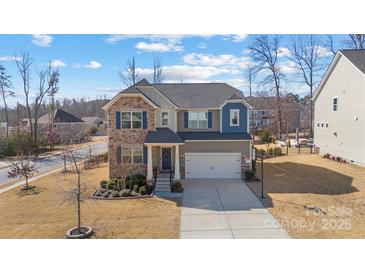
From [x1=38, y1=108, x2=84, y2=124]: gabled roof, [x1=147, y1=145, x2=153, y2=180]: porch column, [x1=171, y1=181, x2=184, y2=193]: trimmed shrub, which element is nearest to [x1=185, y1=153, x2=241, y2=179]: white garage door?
[x1=147, y1=145, x2=153, y2=180]: porch column

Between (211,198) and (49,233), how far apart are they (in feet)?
24.6

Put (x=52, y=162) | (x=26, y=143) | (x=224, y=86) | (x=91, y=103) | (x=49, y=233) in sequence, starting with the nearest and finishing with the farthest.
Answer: (x=49, y=233) → (x=224, y=86) → (x=52, y=162) → (x=26, y=143) → (x=91, y=103)

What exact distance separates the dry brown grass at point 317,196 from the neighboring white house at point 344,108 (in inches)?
58.4

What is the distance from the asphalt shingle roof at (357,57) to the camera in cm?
1948

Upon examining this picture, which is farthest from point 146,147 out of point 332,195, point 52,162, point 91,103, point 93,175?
point 91,103

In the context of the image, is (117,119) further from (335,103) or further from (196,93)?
(335,103)

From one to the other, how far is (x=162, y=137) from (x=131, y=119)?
7.44ft

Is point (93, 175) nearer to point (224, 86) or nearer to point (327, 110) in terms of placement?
point (224, 86)

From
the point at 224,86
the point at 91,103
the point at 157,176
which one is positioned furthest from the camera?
the point at 91,103

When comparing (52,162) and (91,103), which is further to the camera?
(91,103)

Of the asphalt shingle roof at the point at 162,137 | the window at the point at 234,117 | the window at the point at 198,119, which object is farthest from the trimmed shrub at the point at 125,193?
the window at the point at 234,117

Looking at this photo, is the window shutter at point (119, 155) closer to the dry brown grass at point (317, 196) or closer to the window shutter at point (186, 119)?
the window shutter at point (186, 119)

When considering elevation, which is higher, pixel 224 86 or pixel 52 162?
pixel 224 86

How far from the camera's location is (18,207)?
13.4 meters
